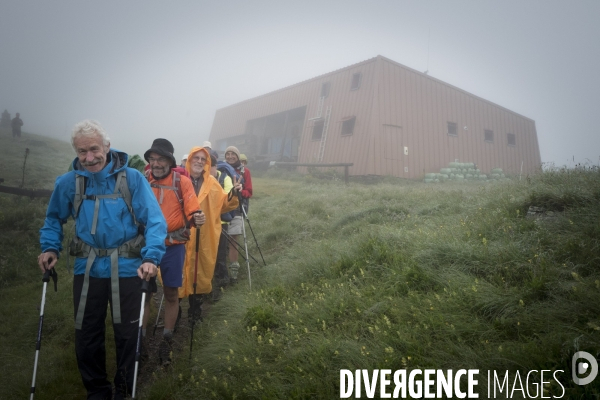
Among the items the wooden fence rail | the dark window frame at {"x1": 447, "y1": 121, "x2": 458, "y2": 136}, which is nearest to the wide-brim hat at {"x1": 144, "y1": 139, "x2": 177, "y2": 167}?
Answer: the wooden fence rail

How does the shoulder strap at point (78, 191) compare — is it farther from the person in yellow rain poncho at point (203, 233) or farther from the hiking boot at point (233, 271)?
the hiking boot at point (233, 271)

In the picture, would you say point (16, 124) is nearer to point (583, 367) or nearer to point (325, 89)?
point (325, 89)

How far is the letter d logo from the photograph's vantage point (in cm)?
213

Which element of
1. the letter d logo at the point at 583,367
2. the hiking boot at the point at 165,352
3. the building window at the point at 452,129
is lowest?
the hiking boot at the point at 165,352

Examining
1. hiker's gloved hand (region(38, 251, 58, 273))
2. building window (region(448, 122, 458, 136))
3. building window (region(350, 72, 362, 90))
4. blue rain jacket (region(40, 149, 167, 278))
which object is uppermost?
building window (region(350, 72, 362, 90))

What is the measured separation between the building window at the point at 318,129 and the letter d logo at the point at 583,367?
2065 cm

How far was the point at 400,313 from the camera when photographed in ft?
10.8

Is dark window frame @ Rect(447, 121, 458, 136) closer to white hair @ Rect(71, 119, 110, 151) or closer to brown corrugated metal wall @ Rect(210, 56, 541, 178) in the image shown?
brown corrugated metal wall @ Rect(210, 56, 541, 178)

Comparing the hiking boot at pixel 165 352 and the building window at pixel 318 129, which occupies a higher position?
the building window at pixel 318 129

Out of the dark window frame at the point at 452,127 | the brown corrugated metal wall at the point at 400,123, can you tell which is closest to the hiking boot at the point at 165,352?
the brown corrugated metal wall at the point at 400,123

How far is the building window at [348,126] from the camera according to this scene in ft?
66.5

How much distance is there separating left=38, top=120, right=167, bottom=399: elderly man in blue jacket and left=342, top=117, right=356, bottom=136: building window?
1819cm

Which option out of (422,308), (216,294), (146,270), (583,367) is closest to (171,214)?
(146,270)

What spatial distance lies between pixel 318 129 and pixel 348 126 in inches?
104
